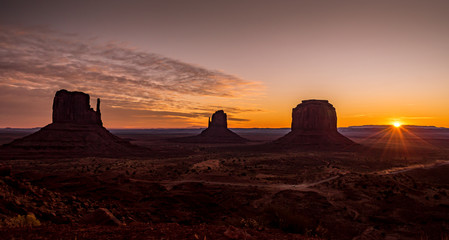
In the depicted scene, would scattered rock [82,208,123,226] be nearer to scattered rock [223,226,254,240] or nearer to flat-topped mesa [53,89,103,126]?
scattered rock [223,226,254,240]

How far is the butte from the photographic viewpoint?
54.8m

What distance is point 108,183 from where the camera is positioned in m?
23.0

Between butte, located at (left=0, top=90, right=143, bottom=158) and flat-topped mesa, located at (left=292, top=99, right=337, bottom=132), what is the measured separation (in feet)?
214

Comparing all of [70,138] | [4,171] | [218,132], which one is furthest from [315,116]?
[4,171]

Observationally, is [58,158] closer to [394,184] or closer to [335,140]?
[394,184]

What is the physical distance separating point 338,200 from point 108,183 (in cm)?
2214

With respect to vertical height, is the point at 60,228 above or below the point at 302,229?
above

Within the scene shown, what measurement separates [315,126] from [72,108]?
280 feet

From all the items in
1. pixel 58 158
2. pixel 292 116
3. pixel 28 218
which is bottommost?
pixel 58 158

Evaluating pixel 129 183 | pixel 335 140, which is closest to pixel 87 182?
pixel 129 183

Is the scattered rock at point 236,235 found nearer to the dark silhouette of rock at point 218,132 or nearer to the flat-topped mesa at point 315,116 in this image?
the flat-topped mesa at point 315,116

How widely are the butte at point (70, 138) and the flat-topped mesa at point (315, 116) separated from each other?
6523cm

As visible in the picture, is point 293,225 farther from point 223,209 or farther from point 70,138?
point 70,138

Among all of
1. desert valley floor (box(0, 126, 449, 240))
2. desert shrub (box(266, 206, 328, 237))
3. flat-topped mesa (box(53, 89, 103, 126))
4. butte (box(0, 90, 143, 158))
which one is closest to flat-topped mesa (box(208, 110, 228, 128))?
butte (box(0, 90, 143, 158))
